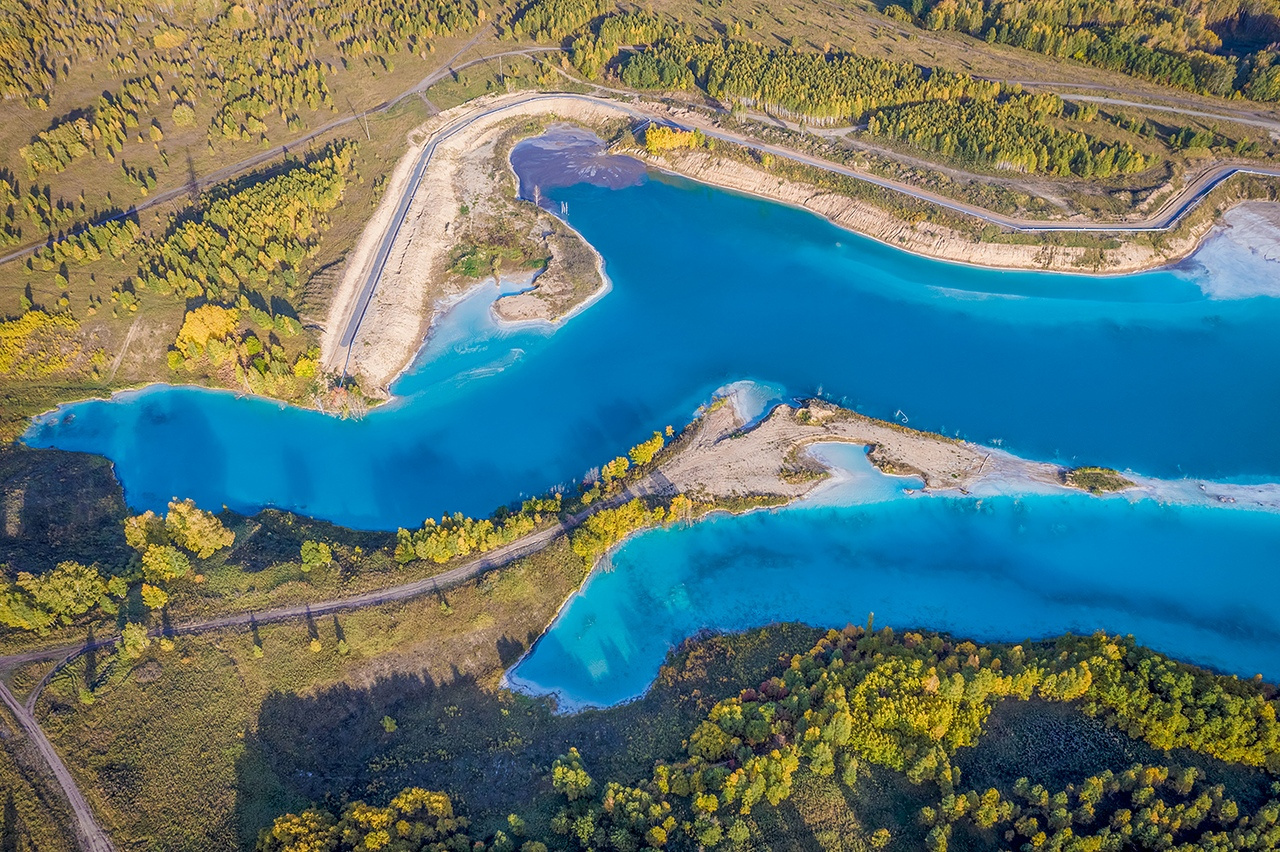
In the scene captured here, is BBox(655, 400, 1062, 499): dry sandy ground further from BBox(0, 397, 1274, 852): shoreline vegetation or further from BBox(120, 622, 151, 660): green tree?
BBox(120, 622, 151, 660): green tree

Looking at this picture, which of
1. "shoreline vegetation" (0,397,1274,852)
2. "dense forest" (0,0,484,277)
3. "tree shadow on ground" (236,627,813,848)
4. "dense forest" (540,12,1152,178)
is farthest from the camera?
"dense forest" (540,12,1152,178)

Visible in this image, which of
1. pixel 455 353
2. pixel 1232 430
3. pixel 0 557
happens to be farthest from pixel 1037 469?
pixel 0 557

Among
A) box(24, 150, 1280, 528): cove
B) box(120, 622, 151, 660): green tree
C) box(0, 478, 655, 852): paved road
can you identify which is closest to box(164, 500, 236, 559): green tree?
box(0, 478, 655, 852): paved road

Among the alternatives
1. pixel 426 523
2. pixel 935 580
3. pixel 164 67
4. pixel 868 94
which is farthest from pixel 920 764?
pixel 164 67

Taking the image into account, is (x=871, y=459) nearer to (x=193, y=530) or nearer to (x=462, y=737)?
(x=462, y=737)

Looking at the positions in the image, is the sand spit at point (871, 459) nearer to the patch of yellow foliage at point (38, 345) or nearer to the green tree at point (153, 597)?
the green tree at point (153, 597)

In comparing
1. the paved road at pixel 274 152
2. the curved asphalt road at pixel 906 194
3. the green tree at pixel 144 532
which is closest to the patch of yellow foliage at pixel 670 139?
the curved asphalt road at pixel 906 194
